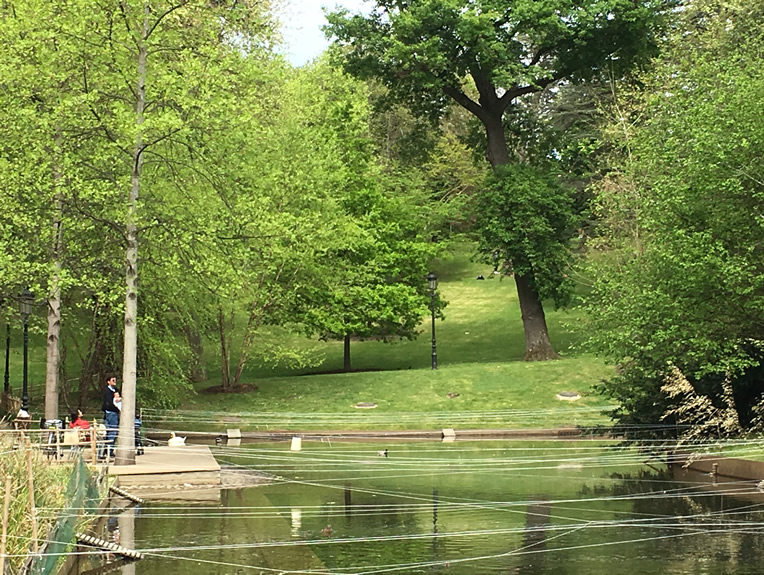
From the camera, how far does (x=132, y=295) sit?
2230 cm

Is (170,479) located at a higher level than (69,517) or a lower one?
lower

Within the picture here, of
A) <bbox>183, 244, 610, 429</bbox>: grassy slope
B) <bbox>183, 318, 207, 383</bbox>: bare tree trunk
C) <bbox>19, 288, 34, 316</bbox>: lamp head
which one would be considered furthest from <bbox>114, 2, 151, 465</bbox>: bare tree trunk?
<bbox>183, 318, 207, 383</bbox>: bare tree trunk

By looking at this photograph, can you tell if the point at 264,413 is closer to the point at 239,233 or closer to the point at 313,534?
the point at 239,233

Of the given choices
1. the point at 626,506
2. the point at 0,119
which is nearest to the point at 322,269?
the point at 0,119

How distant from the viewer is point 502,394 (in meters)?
40.1

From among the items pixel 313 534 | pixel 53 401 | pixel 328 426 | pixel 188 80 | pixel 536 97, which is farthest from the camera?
pixel 536 97

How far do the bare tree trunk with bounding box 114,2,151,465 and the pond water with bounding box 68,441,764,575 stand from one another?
2.70 m

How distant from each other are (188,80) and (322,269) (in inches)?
874

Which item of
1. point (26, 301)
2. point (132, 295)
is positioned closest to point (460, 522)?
point (132, 295)

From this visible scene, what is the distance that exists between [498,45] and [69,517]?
33.3 meters

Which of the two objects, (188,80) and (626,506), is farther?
(188,80)

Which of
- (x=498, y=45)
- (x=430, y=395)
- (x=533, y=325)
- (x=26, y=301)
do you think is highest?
(x=498, y=45)

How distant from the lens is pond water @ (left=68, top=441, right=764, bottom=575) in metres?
12.4

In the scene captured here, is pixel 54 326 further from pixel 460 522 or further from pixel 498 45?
pixel 498 45
